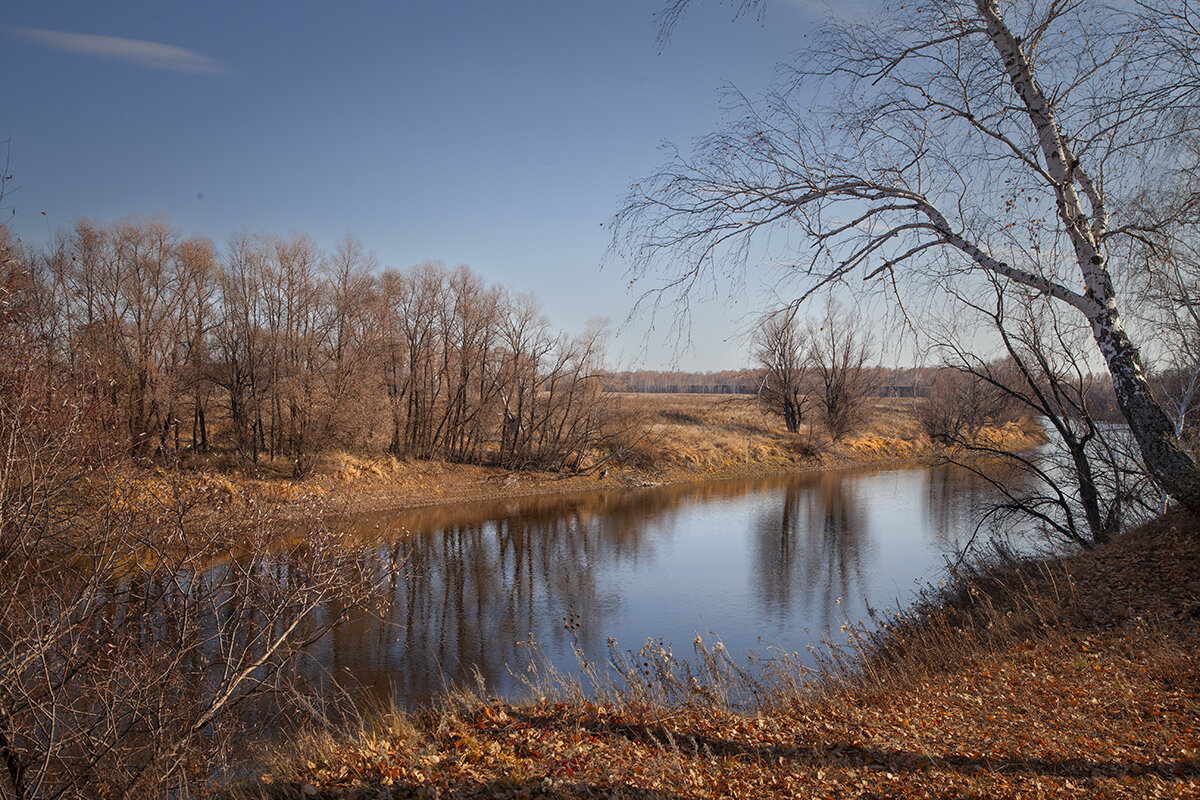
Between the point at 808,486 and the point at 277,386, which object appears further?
the point at 808,486

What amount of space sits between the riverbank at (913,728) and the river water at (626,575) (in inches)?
116

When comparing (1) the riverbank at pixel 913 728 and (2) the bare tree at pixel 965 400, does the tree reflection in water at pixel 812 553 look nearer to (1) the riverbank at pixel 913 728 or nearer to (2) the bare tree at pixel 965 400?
(2) the bare tree at pixel 965 400

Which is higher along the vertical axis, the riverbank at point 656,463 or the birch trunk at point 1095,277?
the birch trunk at point 1095,277

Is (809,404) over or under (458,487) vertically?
over

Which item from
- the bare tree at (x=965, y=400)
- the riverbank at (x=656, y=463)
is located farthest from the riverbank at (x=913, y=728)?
the riverbank at (x=656, y=463)

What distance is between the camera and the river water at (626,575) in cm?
1112

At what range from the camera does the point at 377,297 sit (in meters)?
28.8

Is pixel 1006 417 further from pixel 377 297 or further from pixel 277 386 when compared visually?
pixel 277 386

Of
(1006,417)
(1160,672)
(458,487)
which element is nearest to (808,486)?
(1006,417)

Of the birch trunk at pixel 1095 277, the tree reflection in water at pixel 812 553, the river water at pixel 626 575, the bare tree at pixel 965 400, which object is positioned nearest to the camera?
the birch trunk at pixel 1095 277

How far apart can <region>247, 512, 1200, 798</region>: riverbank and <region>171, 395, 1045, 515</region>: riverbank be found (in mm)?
11678

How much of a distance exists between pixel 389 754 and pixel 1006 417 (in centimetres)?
2975

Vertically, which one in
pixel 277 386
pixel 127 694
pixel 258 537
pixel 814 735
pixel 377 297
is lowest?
pixel 814 735

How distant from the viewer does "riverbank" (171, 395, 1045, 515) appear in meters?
24.8
